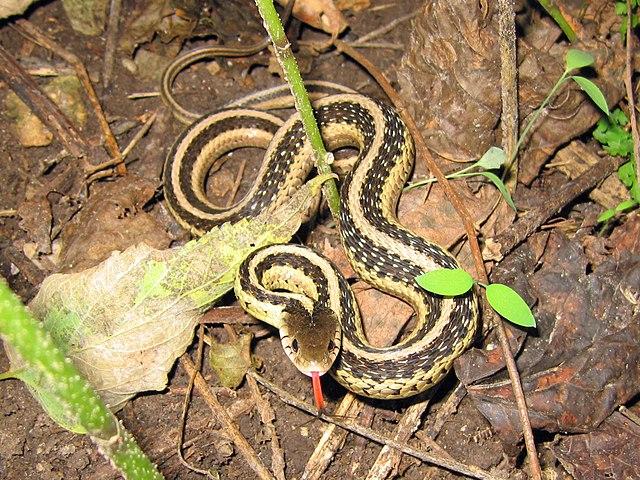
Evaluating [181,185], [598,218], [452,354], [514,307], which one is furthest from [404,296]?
[181,185]

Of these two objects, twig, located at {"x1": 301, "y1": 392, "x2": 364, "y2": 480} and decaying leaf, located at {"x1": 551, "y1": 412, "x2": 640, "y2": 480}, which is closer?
decaying leaf, located at {"x1": 551, "y1": 412, "x2": 640, "y2": 480}

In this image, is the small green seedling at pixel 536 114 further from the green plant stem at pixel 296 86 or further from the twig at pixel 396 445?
the twig at pixel 396 445

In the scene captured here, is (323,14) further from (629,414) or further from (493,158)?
(629,414)

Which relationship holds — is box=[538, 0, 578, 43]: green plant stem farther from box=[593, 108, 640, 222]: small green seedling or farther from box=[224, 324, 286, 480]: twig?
box=[224, 324, 286, 480]: twig

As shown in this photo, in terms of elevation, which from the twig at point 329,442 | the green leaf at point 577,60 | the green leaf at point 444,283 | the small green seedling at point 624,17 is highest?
the green leaf at point 577,60

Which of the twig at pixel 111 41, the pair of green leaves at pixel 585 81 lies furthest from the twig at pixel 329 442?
the twig at pixel 111 41

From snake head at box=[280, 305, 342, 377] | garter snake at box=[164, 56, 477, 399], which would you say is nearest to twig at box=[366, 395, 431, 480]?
garter snake at box=[164, 56, 477, 399]
